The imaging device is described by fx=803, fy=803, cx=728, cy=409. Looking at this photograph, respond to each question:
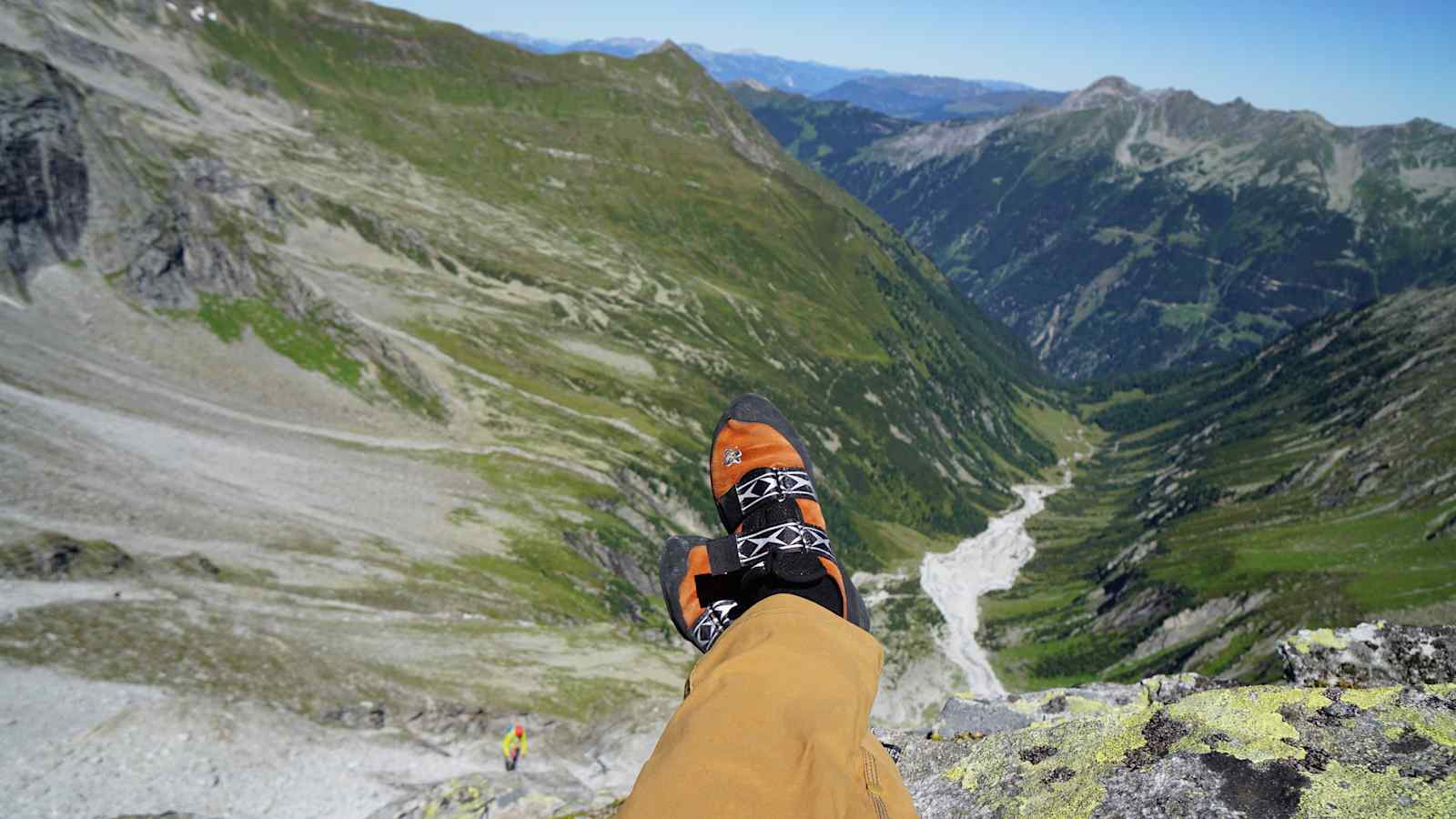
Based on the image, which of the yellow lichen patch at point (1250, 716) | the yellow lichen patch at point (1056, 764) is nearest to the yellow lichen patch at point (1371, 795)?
the yellow lichen patch at point (1250, 716)

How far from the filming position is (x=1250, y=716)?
7688 millimetres

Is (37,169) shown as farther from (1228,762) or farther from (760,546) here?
(1228,762)

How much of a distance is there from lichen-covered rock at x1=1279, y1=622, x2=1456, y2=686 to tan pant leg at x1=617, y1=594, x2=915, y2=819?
6732 millimetres

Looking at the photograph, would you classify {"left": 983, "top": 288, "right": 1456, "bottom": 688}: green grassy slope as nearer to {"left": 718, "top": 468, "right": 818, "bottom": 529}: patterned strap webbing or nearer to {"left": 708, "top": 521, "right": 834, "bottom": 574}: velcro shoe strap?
{"left": 718, "top": 468, "right": 818, "bottom": 529}: patterned strap webbing

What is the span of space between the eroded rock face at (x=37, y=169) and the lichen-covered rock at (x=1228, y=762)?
339ft

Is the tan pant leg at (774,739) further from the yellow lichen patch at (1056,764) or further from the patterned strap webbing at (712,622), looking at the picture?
the patterned strap webbing at (712,622)

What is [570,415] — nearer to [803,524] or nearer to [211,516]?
[211,516]

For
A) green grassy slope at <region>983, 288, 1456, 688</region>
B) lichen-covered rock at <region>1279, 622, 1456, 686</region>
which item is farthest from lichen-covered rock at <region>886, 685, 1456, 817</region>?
green grassy slope at <region>983, 288, 1456, 688</region>

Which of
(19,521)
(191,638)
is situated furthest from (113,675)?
(19,521)

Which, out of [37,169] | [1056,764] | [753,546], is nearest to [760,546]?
[753,546]

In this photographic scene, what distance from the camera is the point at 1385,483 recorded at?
557 feet

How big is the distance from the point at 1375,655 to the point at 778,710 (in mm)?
9127

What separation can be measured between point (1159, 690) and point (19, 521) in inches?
2122

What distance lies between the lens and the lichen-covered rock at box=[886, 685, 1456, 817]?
21.1 feet
